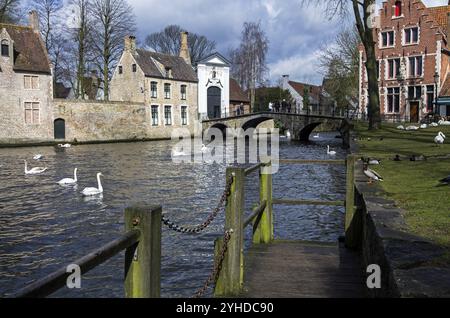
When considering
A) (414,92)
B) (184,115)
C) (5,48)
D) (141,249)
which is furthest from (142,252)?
(184,115)

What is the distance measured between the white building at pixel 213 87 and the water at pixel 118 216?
34.8 m

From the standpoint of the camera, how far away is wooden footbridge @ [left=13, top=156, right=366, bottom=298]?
2.55m

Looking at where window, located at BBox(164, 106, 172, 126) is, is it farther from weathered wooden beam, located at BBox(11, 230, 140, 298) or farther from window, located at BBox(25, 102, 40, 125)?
weathered wooden beam, located at BBox(11, 230, 140, 298)

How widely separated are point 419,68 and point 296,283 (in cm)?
3916

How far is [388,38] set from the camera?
42.1 m

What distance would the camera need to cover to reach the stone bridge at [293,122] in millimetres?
40625

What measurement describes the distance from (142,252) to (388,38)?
43.9 m

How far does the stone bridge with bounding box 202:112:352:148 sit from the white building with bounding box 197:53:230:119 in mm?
2037

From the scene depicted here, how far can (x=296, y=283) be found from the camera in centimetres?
555

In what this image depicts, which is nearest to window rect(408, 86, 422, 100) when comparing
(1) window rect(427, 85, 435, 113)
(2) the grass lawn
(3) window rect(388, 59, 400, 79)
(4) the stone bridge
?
(1) window rect(427, 85, 435, 113)

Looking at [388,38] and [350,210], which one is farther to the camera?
[388,38]

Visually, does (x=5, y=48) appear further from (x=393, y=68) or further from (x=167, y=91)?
(x=393, y=68)

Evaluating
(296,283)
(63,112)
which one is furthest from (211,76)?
(296,283)

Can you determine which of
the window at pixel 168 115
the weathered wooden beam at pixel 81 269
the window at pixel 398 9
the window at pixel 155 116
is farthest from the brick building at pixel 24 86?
the weathered wooden beam at pixel 81 269
